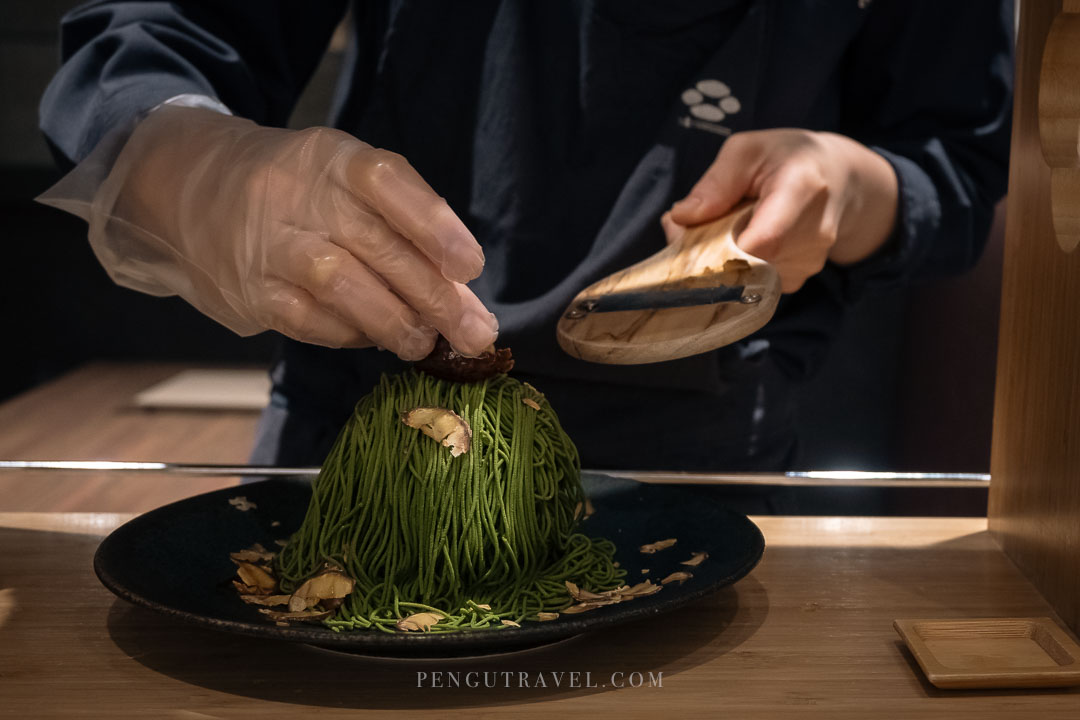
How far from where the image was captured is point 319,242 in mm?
664

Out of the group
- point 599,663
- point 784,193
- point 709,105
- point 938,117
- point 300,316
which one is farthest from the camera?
point 938,117

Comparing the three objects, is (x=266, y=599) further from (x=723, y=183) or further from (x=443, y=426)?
(x=723, y=183)

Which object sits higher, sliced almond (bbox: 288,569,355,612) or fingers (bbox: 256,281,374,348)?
fingers (bbox: 256,281,374,348)

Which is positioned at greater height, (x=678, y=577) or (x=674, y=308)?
(x=674, y=308)

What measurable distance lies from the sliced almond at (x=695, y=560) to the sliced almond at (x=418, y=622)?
0.16 meters

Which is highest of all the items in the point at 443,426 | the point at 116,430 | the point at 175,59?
the point at 175,59

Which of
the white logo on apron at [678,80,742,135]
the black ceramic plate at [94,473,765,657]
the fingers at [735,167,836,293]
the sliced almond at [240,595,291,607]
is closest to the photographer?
the black ceramic plate at [94,473,765,657]

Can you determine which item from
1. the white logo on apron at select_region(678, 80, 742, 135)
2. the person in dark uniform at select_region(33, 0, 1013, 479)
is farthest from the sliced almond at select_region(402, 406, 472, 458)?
the white logo on apron at select_region(678, 80, 742, 135)

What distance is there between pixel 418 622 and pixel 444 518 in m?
0.08

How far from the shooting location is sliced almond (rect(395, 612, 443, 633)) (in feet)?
1.91

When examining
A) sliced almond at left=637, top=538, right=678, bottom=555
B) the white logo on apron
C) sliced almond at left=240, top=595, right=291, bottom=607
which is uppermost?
the white logo on apron

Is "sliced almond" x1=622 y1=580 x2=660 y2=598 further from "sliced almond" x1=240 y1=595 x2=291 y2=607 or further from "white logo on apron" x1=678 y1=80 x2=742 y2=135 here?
"white logo on apron" x1=678 y1=80 x2=742 y2=135

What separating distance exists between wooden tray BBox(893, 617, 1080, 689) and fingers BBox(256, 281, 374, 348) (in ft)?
1.27

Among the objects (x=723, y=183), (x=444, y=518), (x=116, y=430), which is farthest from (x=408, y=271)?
(x=116, y=430)
